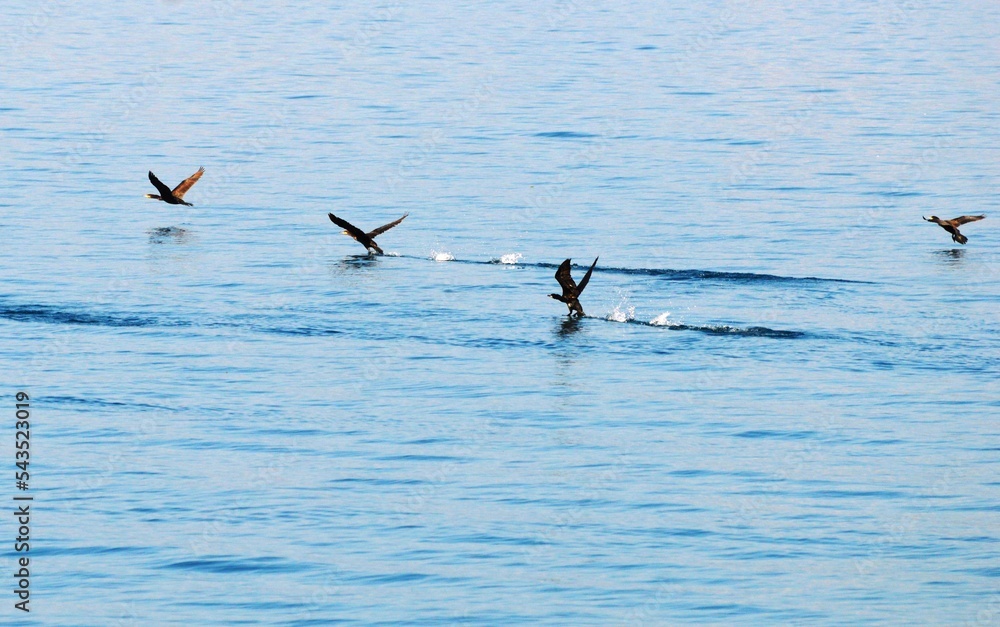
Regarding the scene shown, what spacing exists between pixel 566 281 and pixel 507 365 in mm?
2558

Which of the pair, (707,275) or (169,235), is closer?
(707,275)

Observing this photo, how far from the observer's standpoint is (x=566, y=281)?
96.7 ft

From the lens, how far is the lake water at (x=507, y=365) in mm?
19391

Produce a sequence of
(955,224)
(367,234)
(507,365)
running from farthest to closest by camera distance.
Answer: (955,224)
(367,234)
(507,365)

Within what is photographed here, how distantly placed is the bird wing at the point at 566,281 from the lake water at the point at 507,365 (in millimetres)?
643

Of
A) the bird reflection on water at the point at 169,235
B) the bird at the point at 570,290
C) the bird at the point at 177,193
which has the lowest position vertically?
the bird reflection on water at the point at 169,235

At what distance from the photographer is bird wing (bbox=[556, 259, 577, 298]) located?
28.9 meters

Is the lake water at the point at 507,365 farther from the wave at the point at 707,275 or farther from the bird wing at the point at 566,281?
the bird wing at the point at 566,281

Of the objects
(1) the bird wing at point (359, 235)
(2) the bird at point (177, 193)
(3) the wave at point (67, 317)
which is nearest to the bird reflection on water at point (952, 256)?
(1) the bird wing at point (359, 235)

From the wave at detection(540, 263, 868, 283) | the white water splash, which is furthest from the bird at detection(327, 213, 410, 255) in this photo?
the white water splash

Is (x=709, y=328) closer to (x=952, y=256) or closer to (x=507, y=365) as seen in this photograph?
(x=507, y=365)

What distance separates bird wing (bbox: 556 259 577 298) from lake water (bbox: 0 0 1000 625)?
2.11 ft

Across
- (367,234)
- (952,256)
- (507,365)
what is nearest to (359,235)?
(367,234)

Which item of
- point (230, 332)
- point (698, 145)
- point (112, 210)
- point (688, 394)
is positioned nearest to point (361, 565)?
point (688, 394)
